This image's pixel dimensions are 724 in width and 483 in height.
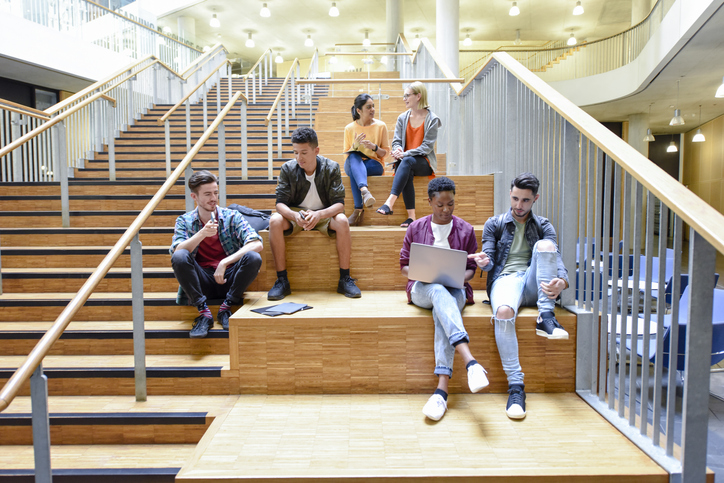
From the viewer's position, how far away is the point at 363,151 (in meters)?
3.51

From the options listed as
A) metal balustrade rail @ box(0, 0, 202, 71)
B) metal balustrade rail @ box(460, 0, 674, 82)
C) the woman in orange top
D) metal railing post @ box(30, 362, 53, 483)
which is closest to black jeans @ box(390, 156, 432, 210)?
the woman in orange top

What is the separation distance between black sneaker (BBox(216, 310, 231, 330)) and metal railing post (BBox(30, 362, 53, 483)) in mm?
1079

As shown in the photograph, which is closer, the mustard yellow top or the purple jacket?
the purple jacket

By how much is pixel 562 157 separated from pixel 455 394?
4.07 feet

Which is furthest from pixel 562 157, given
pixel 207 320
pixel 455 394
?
pixel 207 320

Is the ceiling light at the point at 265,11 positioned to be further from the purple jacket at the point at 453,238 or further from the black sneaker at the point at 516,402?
the black sneaker at the point at 516,402

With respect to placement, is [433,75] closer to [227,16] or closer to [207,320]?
[207,320]

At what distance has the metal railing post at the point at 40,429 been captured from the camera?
1.51 meters

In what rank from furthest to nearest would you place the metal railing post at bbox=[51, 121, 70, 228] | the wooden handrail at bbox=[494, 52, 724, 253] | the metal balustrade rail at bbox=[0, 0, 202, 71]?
the metal balustrade rail at bbox=[0, 0, 202, 71], the metal railing post at bbox=[51, 121, 70, 228], the wooden handrail at bbox=[494, 52, 724, 253]

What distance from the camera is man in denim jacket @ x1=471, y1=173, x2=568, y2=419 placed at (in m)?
2.14

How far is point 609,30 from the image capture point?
13.1m

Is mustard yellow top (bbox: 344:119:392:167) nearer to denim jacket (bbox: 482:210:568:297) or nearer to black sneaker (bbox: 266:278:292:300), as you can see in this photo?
black sneaker (bbox: 266:278:292:300)

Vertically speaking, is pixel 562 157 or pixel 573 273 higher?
pixel 562 157

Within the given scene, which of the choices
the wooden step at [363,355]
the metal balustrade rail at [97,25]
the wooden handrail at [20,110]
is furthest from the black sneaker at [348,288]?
the metal balustrade rail at [97,25]
